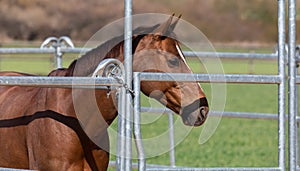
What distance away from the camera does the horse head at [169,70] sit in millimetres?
4781

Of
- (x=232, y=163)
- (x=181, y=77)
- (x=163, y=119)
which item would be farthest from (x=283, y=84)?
(x=163, y=119)

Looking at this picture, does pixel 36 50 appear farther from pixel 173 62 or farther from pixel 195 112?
pixel 195 112

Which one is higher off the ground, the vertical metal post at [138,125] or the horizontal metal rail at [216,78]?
the horizontal metal rail at [216,78]

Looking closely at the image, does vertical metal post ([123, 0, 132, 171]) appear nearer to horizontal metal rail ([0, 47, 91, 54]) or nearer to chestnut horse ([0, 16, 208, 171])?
chestnut horse ([0, 16, 208, 171])

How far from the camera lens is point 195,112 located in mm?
4820

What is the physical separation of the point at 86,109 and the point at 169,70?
630 millimetres

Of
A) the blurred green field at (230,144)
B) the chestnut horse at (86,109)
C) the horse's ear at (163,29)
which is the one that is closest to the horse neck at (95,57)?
the chestnut horse at (86,109)

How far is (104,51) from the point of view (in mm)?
5059

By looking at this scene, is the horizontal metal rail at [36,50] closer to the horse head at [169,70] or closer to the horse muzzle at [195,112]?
the horse head at [169,70]

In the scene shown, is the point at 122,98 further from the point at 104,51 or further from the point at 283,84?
the point at 104,51

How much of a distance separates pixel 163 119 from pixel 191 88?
1148 cm

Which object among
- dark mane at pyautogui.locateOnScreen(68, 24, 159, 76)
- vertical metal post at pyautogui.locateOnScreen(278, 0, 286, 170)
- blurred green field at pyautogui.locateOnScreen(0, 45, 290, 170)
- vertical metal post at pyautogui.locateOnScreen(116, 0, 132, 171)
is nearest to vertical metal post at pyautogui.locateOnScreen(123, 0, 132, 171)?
vertical metal post at pyautogui.locateOnScreen(116, 0, 132, 171)

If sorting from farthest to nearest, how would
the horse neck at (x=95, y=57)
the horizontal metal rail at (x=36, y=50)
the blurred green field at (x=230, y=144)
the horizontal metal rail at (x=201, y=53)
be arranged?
the blurred green field at (x=230, y=144) < the horizontal metal rail at (x=36, y=50) < the horizontal metal rail at (x=201, y=53) < the horse neck at (x=95, y=57)

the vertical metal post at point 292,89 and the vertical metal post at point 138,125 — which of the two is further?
the vertical metal post at point 292,89
